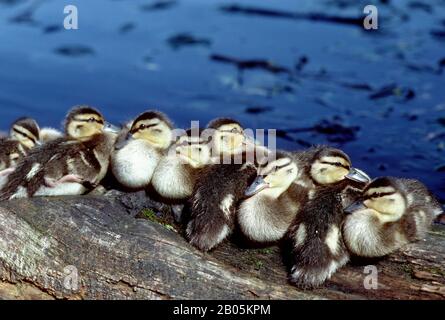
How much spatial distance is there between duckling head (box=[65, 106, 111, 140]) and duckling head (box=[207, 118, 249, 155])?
0.61 meters

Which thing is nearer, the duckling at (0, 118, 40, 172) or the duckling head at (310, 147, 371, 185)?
the duckling head at (310, 147, 371, 185)

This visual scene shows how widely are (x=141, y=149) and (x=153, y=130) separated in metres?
0.12

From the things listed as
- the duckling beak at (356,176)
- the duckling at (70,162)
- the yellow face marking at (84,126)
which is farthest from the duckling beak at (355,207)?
the yellow face marking at (84,126)

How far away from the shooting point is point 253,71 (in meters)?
9.34

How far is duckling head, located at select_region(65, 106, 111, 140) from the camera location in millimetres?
4652

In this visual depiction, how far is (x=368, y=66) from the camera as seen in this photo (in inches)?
364

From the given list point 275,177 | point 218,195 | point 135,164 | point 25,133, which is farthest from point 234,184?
point 25,133

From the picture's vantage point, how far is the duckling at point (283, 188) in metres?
4.03

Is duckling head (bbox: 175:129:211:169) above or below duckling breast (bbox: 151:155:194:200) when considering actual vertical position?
above

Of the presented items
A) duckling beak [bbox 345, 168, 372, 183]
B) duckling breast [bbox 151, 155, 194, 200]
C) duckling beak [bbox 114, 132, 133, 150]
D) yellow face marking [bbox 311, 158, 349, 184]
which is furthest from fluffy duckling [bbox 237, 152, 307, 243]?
duckling beak [bbox 114, 132, 133, 150]

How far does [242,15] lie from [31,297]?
23.7 feet

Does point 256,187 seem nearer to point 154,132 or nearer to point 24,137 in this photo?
point 154,132

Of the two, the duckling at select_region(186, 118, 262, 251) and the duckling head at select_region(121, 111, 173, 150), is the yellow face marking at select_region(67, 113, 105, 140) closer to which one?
the duckling head at select_region(121, 111, 173, 150)

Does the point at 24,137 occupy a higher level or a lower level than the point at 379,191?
higher
